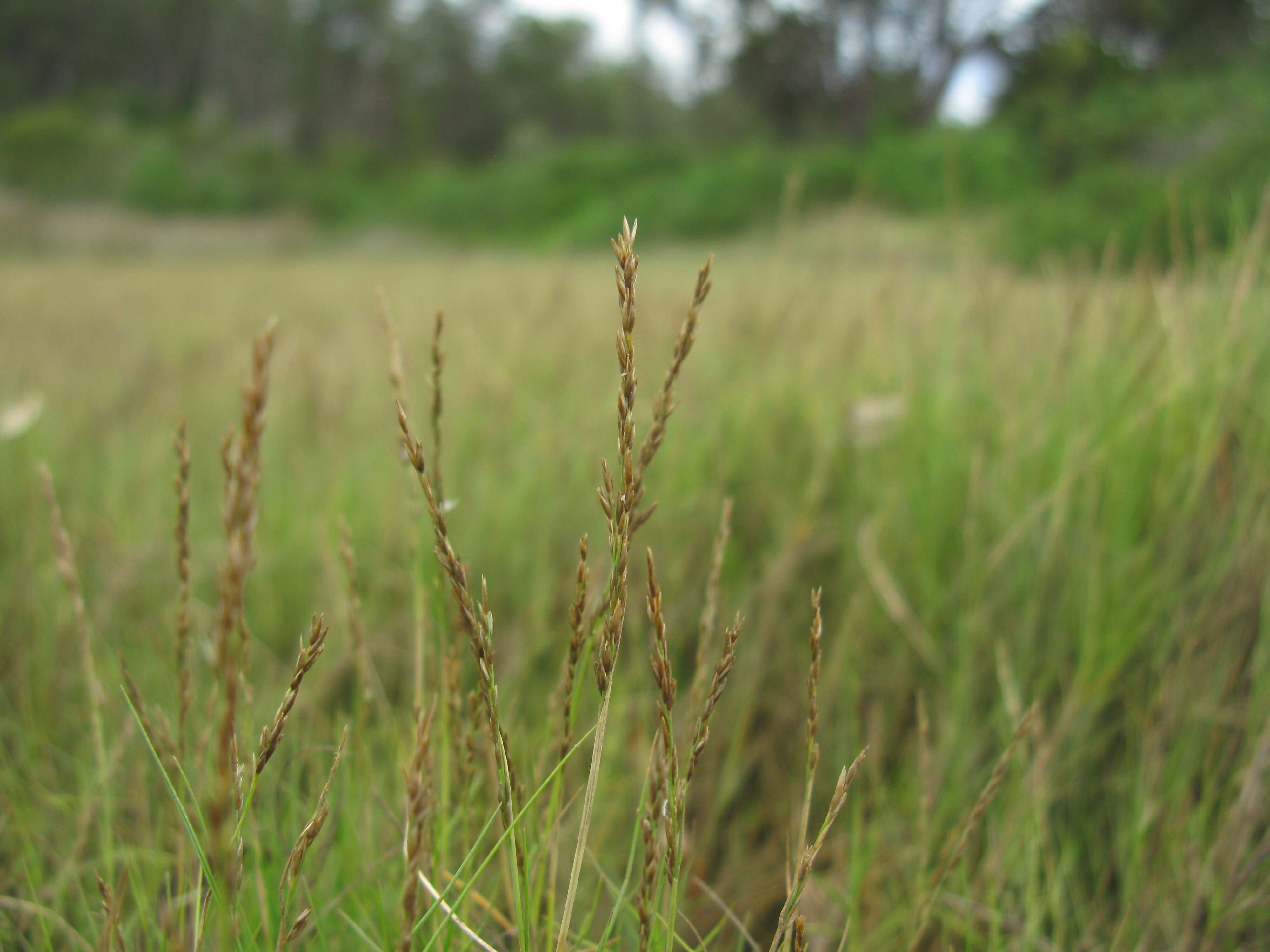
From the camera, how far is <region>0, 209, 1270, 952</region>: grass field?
0.64 metres

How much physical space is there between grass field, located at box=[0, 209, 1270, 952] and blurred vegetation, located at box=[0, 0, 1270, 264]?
2.27 metres

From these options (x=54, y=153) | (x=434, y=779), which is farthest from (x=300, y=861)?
(x=54, y=153)

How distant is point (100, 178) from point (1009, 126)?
56.3 ft

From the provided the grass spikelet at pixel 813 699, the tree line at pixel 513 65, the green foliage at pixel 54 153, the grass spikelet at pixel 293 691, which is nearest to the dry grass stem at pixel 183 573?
the grass spikelet at pixel 293 691

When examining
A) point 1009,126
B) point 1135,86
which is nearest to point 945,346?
point 1135,86

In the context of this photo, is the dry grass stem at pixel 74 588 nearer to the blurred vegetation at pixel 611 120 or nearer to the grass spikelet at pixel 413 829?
the grass spikelet at pixel 413 829

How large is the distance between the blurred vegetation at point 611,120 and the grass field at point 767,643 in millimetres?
2266

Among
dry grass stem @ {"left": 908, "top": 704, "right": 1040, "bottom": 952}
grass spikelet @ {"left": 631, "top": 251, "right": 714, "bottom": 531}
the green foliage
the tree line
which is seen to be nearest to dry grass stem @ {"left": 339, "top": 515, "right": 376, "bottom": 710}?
grass spikelet @ {"left": 631, "top": 251, "right": 714, "bottom": 531}

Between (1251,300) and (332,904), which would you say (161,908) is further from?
(1251,300)

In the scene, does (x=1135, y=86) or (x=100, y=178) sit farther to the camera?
(x=100, y=178)

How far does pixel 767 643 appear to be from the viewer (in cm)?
112

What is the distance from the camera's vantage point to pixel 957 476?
4.16 ft

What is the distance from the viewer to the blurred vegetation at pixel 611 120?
8555 millimetres

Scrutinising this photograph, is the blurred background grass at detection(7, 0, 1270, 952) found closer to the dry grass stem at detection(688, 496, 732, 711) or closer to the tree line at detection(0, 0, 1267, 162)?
the dry grass stem at detection(688, 496, 732, 711)
